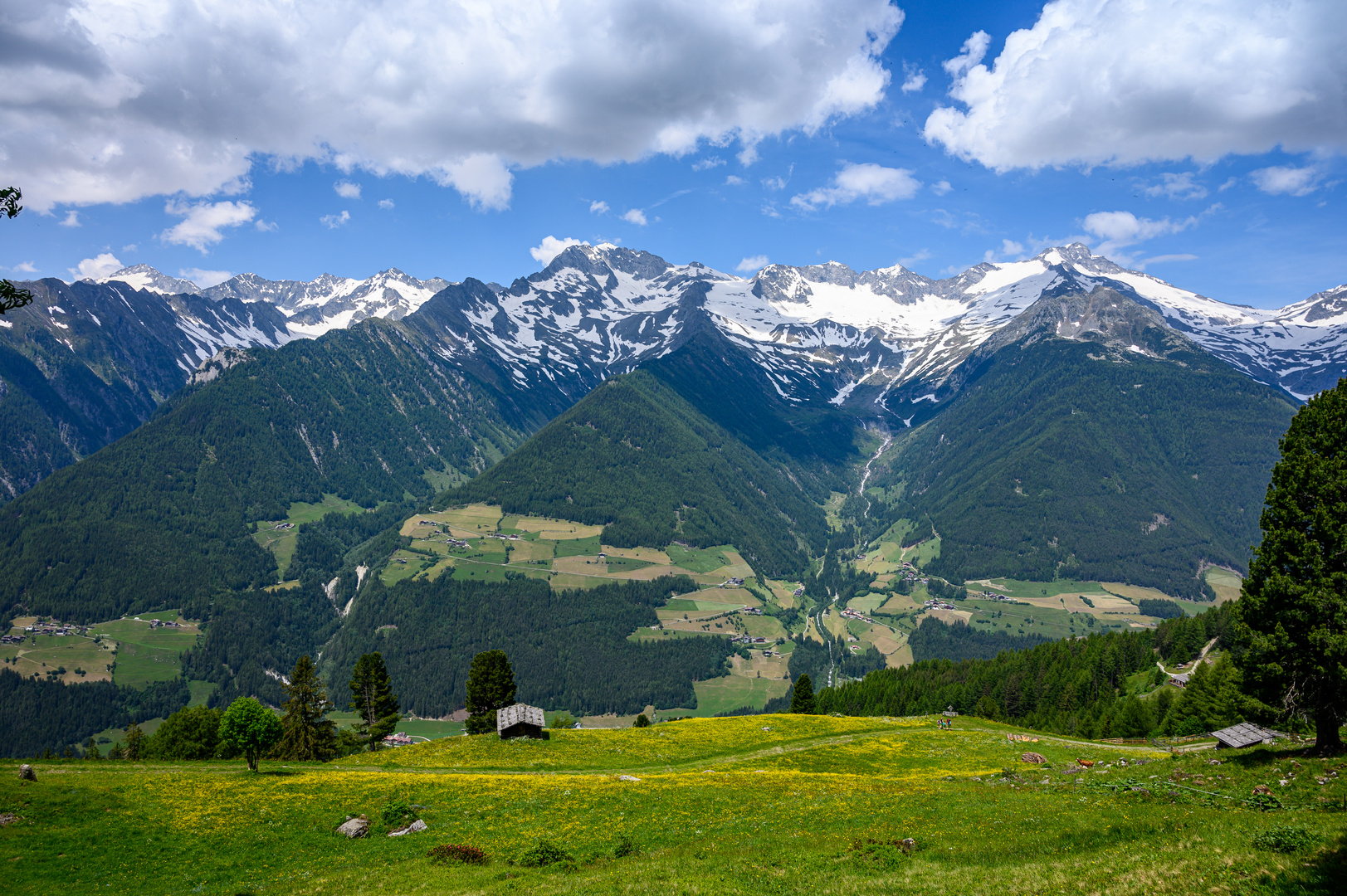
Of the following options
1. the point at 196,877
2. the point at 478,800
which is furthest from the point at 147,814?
the point at 478,800

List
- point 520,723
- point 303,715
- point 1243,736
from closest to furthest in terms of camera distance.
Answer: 1. point 1243,736
2. point 520,723
3. point 303,715

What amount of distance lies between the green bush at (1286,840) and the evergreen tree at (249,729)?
54855 millimetres

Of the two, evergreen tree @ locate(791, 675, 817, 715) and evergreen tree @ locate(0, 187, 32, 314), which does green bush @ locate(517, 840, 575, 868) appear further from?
A: evergreen tree @ locate(791, 675, 817, 715)

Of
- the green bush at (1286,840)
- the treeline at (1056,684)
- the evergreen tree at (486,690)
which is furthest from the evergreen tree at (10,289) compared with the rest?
the treeline at (1056,684)

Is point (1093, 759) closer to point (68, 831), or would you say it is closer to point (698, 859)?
point (698, 859)

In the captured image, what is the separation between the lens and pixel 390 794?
39938 mm

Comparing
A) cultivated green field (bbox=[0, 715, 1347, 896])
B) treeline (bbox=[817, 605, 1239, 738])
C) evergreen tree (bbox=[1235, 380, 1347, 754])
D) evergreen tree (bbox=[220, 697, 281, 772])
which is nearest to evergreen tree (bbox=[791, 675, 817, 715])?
treeline (bbox=[817, 605, 1239, 738])

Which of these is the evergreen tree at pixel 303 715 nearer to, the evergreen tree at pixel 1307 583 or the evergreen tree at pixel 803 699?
the evergreen tree at pixel 803 699

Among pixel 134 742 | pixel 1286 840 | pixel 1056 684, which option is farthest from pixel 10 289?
pixel 1056 684

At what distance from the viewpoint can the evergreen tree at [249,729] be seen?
47.2 meters

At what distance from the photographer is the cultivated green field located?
21062 mm

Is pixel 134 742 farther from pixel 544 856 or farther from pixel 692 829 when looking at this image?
pixel 692 829

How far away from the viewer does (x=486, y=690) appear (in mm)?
86000

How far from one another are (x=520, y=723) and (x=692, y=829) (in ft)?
121
